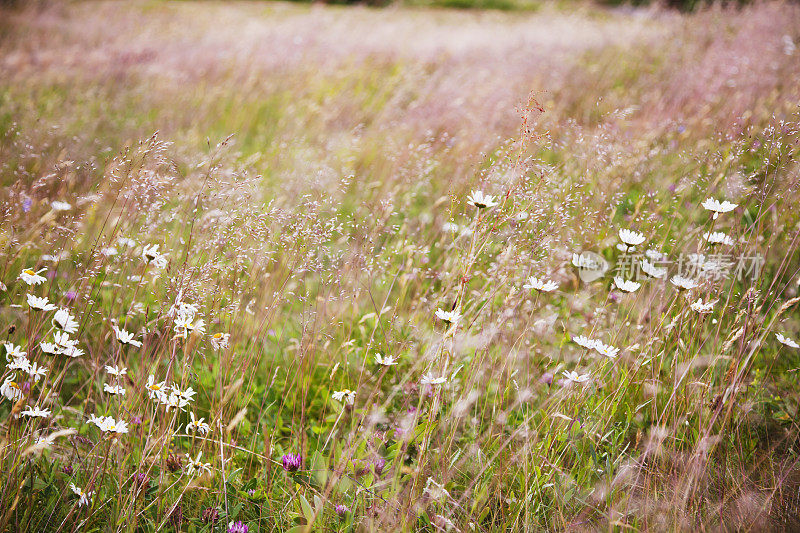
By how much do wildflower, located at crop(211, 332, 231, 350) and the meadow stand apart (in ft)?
0.05

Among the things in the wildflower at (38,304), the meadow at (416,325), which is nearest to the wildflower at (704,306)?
the meadow at (416,325)

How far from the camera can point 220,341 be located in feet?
4.84

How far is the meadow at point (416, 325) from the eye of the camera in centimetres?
128

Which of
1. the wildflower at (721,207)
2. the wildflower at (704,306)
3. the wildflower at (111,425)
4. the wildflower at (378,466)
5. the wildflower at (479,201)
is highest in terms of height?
the wildflower at (479,201)

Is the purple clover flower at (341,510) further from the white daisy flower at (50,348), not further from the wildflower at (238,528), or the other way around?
the white daisy flower at (50,348)

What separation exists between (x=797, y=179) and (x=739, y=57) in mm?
3139

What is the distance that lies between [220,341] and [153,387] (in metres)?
0.21

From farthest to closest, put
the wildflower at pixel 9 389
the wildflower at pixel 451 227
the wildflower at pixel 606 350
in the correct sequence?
the wildflower at pixel 451 227 → the wildflower at pixel 606 350 → the wildflower at pixel 9 389

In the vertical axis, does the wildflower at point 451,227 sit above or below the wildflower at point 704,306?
above

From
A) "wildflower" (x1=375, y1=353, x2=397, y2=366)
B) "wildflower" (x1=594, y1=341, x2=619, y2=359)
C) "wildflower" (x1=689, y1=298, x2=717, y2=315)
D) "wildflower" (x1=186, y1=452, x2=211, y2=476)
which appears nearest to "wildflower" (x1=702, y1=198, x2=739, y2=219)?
"wildflower" (x1=689, y1=298, x2=717, y2=315)

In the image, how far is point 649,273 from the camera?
5.41ft

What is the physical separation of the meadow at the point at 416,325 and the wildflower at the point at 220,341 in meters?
0.01

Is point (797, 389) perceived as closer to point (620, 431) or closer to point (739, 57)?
point (620, 431)

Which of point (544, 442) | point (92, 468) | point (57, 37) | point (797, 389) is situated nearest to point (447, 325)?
point (544, 442)
